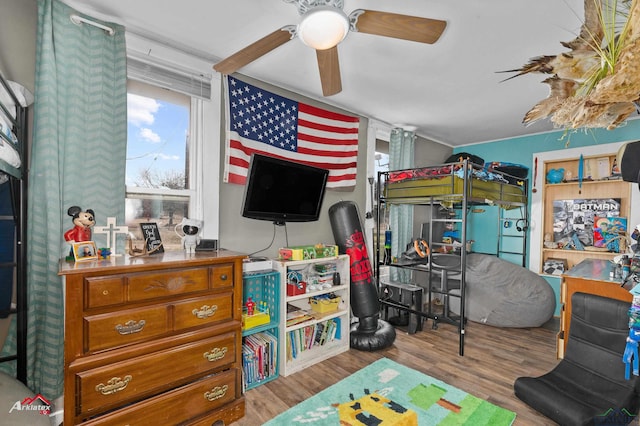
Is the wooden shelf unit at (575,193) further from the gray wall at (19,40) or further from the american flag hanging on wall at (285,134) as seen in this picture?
the gray wall at (19,40)

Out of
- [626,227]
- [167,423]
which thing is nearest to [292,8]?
[167,423]

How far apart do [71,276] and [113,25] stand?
164 cm

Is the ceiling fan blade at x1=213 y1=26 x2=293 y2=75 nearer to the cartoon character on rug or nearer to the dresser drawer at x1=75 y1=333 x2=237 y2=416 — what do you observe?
the cartoon character on rug

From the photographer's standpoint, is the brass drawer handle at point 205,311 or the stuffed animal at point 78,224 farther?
the brass drawer handle at point 205,311

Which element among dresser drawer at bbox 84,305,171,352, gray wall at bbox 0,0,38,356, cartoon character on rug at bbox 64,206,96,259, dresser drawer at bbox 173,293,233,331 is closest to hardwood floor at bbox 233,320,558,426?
dresser drawer at bbox 173,293,233,331

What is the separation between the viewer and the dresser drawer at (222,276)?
1.84 metres

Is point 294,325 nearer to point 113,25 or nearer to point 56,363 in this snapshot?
point 56,363

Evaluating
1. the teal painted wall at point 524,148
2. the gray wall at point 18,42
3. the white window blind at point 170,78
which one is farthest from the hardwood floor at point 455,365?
the white window blind at point 170,78

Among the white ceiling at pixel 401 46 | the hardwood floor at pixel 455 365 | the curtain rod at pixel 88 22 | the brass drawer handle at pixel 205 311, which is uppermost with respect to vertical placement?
the white ceiling at pixel 401 46

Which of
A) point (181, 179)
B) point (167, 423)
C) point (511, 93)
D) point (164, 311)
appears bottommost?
point (167, 423)

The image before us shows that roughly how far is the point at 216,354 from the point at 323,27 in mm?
1929

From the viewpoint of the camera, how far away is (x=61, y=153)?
1.80m

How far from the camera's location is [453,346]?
10.1 feet

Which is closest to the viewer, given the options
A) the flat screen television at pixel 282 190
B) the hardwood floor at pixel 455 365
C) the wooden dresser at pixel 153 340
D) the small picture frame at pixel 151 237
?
the wooden dresser at pixel 153 340
